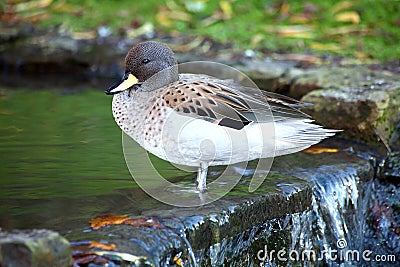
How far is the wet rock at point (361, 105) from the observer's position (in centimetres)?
496

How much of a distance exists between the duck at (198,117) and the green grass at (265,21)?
116 inches

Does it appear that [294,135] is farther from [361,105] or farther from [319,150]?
[361,105]

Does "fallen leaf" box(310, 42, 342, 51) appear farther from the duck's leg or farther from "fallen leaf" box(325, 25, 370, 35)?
the duck's leg

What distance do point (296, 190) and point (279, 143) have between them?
0.35 metres

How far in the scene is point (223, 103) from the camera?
367 centimetres

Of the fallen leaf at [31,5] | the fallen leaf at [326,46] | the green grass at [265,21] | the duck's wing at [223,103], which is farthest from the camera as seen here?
the fallen leaf at [31,5]

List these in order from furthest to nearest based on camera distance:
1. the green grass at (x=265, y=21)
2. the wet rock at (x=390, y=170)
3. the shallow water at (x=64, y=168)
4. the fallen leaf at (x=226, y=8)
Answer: the fallen leaf at (x=226, y=8) → the green grass at (x=265, y=21) → the wet rock at (x=390, y=170) → the shallow water at (x=64, y=168)
